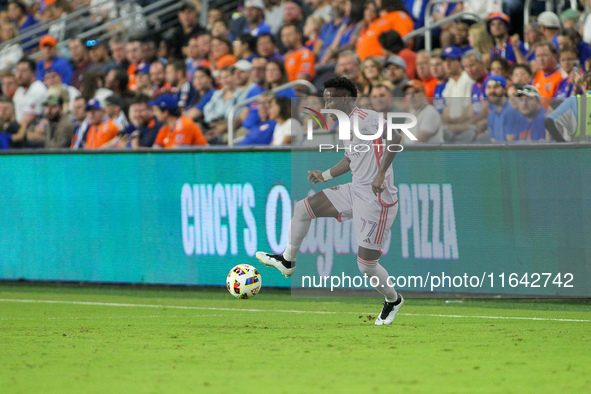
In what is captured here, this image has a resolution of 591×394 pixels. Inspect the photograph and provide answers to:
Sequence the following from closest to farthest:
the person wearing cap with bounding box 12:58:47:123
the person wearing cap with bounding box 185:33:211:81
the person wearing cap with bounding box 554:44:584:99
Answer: the person wearing cap with bounding box 554:44:584:99 → the person wearing cap with bounding box 185:33:211:81 → the person wearing cap with bounding box 12:58:47:123

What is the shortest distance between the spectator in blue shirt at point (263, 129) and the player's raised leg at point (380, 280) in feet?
16.2

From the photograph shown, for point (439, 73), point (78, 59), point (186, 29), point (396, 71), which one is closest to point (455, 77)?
point (439, 73)

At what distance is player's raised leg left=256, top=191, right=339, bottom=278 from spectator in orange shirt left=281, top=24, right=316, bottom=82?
21.8 feet

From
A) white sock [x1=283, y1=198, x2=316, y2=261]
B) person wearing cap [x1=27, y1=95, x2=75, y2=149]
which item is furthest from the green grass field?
person wearing cap [x1=27, y1=95, x2=75, y2=149]

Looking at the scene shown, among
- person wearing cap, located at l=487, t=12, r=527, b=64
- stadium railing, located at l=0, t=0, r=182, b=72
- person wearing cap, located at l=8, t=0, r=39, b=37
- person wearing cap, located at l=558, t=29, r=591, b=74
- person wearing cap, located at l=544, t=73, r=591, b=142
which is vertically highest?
person wearing cap, located at l=8, t=0, r=39, b=37

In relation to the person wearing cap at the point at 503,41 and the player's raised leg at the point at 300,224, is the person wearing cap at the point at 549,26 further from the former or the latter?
the player's raised leg at the point at 300,224

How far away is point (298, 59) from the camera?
16047 mm

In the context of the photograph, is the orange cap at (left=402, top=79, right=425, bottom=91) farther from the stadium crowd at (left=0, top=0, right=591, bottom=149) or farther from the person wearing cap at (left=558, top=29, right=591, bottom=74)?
the person wearing cap at (left=558, top=29, right=591, bottom=74)

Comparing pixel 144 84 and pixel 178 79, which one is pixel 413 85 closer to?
pixel 178 79

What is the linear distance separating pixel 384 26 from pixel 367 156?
6860mm

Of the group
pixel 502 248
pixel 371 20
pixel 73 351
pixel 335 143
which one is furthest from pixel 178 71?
pixel 73 351

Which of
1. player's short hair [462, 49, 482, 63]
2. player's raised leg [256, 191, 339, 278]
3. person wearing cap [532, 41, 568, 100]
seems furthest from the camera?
player's short hair [462, 49, 482, 63]

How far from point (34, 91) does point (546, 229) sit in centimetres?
1164

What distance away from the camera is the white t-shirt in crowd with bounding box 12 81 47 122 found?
18531 millimetres
